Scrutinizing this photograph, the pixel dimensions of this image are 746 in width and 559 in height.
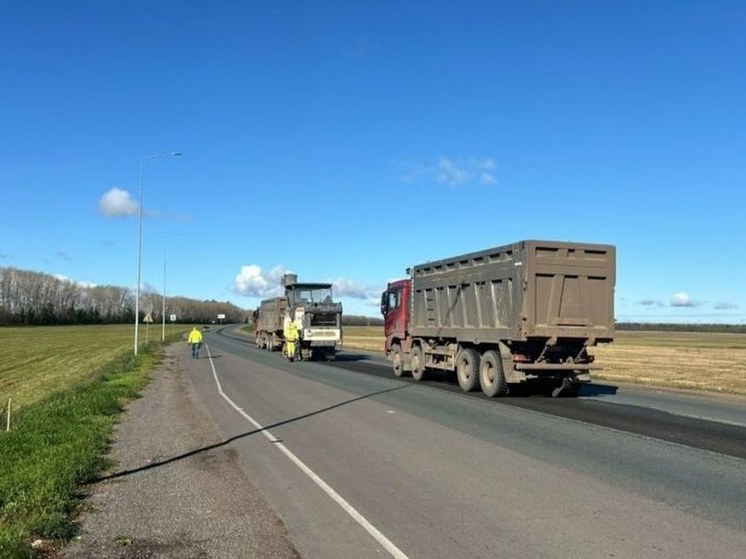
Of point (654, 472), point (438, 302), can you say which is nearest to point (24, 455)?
point (654, 472)

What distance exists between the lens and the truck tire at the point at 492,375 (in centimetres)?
1755

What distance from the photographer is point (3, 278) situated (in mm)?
173500

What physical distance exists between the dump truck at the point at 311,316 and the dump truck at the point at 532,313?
1644cm

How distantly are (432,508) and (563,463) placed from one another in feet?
9.49

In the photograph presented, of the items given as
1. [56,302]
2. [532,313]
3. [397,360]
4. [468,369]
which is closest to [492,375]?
[468,369]

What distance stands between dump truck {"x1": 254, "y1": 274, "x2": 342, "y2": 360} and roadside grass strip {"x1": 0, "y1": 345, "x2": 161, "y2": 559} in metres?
19.0

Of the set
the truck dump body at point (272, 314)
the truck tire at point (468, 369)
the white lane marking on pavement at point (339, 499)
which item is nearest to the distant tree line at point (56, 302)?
the truck dump body at point (272, 314)

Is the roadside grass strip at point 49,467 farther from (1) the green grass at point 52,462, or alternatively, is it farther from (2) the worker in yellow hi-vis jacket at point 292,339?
(2) the worker in yellow hi-vis jacket at point 292,339

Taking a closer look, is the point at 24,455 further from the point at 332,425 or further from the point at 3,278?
the point at 3,278

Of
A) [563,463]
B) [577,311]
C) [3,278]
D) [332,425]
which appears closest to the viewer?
[563,463]

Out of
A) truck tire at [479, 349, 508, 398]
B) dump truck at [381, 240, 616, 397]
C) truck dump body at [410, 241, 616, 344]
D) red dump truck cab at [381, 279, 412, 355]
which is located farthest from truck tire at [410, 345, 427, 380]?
truck tire at [479, 349, 508, 398]

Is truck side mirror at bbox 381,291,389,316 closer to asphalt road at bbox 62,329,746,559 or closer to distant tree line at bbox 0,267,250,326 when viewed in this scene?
asphalt road at bbox 62,329,746,559

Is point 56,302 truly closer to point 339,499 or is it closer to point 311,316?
point 311,316

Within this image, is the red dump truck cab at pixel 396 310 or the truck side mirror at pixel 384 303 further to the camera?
the truck side mirror at pixel 384 303
